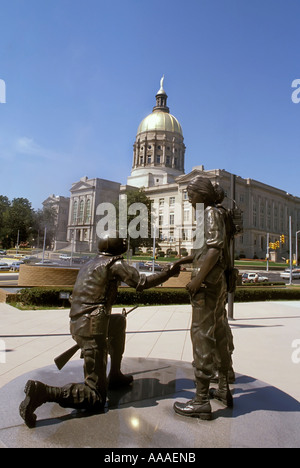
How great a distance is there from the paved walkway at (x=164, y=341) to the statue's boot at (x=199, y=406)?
1.68 m

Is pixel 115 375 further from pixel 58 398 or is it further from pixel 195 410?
pixel 195 410

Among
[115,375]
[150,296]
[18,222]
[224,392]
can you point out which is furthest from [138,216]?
[224,392]

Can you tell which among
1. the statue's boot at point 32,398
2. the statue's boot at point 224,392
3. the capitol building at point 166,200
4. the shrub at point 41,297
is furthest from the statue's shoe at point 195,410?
the capitol building at point 166,200

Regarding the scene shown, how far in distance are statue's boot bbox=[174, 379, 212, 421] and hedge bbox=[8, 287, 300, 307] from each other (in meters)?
9.39

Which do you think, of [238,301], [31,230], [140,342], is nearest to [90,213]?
[31,230]

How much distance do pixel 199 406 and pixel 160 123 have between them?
284 ft

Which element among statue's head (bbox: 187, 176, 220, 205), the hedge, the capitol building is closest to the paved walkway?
the hedge

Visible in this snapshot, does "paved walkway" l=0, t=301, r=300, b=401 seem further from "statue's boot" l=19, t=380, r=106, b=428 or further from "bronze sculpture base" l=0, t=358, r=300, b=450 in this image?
"statue's boot" l=19, t=380, r=106, b=428

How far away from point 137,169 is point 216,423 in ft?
275

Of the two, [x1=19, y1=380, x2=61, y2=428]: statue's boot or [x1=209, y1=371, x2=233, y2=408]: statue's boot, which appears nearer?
[x1=19, y1=380, x2=61, y2=428]: statue's boot

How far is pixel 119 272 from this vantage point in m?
3.28

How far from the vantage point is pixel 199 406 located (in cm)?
310

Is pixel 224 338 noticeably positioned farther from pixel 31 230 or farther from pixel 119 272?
pixel 31 230

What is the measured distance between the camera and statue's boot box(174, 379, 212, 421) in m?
3.08
